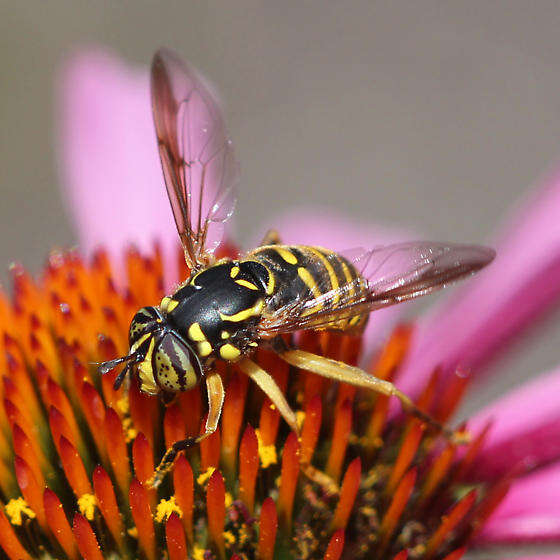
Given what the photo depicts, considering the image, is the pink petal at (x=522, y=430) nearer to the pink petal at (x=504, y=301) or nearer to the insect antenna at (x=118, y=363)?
the pink petal at (x=504, y=301)

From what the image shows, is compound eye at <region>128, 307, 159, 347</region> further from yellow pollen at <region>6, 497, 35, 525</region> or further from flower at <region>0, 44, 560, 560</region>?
yellow pollen at <region>6, 497, 35, 525</region>

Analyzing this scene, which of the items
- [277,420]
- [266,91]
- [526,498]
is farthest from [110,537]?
[266,91]

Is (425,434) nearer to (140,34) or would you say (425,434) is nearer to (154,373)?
(154,373)

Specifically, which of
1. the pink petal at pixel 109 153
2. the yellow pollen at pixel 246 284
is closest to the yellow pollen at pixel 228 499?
the yellow pollen at pixel 246 284

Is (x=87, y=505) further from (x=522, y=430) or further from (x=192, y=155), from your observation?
(x=522, y=430)

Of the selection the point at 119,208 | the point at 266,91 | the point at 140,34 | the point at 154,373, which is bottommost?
the point at 154,373

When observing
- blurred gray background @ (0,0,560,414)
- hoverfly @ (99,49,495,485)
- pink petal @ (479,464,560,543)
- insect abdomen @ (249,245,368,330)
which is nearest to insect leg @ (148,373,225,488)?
hoverfly @ (99,49,495,485)
